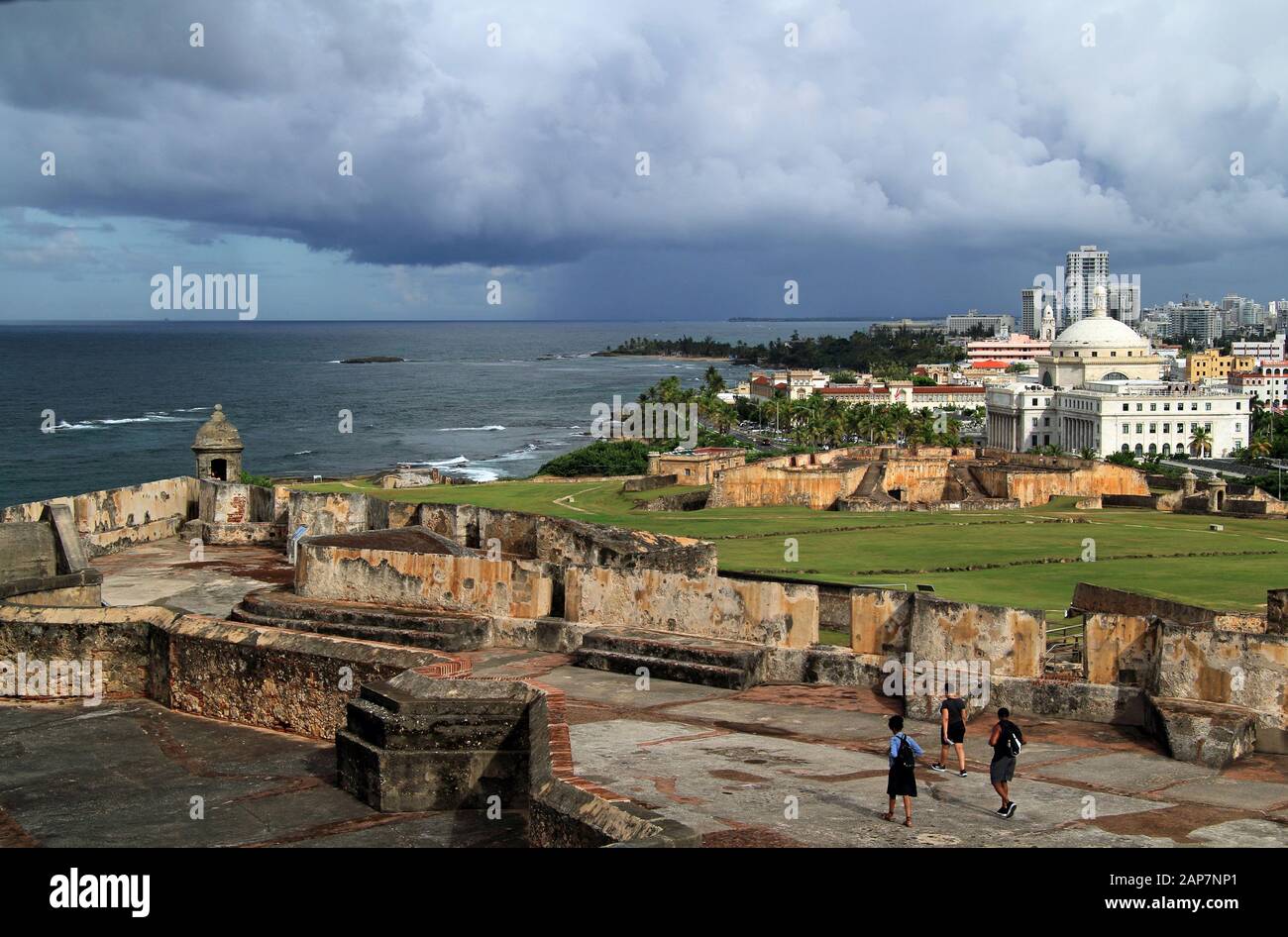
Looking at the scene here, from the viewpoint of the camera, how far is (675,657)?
14.6 metres

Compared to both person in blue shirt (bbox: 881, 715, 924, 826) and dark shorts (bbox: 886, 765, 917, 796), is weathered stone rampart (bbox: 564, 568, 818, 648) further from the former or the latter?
dark shorts (bbox: 886, 765, 917, 796)

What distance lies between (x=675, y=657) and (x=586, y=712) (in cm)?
174

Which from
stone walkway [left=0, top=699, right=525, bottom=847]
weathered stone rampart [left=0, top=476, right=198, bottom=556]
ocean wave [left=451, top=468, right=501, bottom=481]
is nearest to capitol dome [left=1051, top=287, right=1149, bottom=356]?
ocean wave [left=451, top=468, right=501, bottom=481]

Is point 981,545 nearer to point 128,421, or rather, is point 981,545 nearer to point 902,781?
point 902,781

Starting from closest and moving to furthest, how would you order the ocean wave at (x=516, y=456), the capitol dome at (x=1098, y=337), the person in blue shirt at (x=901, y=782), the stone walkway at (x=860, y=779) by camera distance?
1. the stone walkway at (x=860, y=779)
2. the person in blue shirt at (x=901, y=782)
3. the ocean wave at (x=516, y=456)
4. the capitol dome at (x=1098, y=337)

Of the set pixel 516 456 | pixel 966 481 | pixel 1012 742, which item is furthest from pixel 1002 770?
pixel 516 456

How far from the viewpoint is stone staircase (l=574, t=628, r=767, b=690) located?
46.6ft

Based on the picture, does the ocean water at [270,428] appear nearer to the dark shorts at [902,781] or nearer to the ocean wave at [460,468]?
the ocean wave at [460,468]

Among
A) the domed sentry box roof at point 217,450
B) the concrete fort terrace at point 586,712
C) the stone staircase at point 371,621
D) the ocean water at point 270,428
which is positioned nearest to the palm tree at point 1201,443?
the ocean water at point 270,428

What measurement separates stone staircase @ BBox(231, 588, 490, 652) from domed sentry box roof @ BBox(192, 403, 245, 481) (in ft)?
45.5

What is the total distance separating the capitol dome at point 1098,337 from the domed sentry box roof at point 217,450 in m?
140

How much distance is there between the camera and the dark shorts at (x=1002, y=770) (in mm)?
9922

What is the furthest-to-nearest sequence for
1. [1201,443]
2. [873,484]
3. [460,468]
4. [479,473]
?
1. [1201,443]
2. [460,468]
3. [479,473]
4. [873,484]
